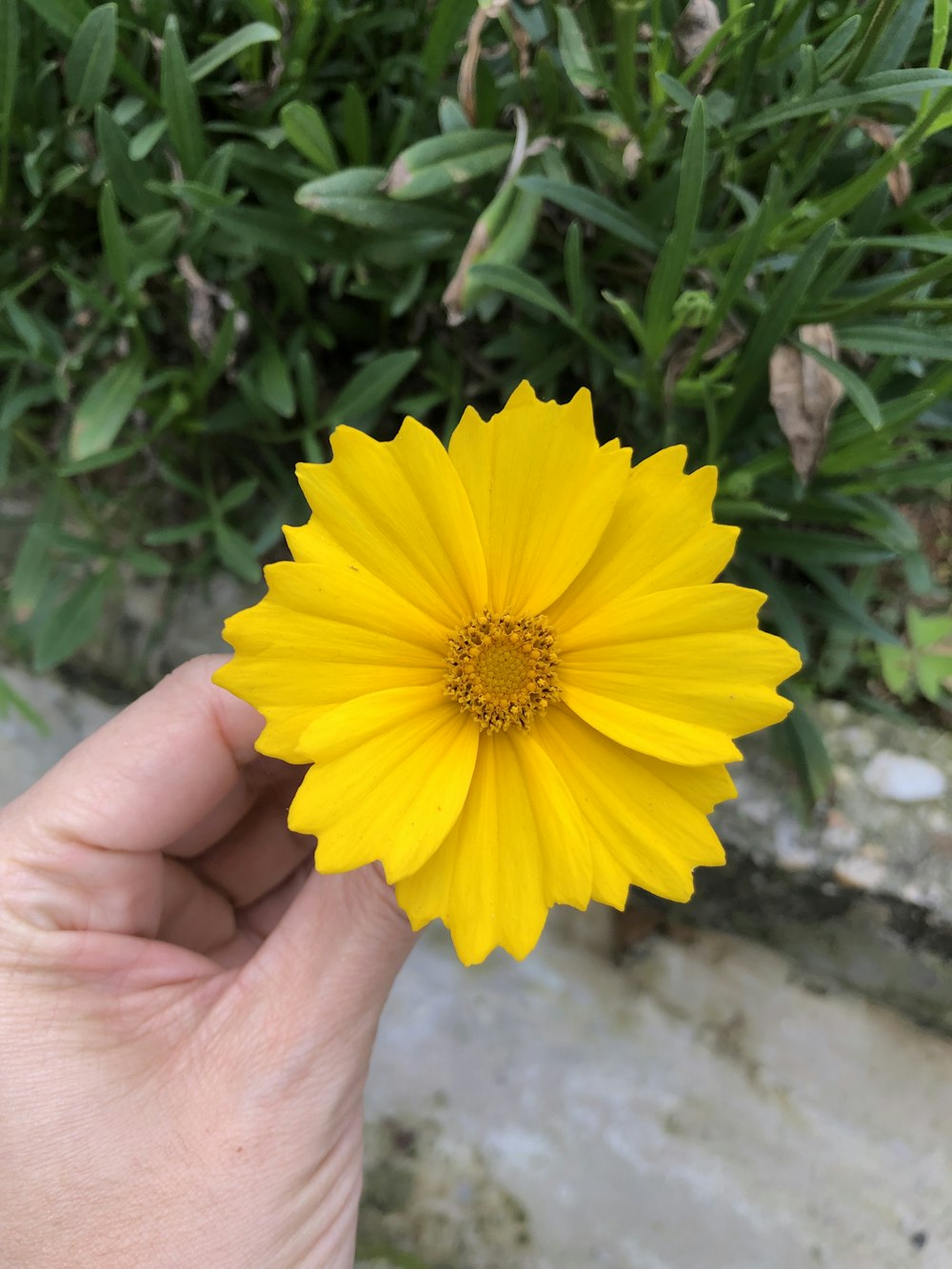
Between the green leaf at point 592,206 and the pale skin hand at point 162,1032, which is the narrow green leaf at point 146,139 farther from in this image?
the pale skin hand at point 162,1032

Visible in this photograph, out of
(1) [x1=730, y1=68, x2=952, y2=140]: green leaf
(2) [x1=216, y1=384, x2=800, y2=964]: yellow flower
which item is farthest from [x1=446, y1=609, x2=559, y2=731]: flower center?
(1) [x1=730, y1=68, x2=952, y2=140]: green leaf

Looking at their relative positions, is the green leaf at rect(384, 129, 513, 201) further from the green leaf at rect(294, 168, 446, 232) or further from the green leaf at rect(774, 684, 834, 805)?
the green leaf at rect(774, 684, 834, 805)

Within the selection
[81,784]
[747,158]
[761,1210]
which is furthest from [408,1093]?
[747,158]

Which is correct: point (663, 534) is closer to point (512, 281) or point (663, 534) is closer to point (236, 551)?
point (512, 281)

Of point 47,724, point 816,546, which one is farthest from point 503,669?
point 47,724

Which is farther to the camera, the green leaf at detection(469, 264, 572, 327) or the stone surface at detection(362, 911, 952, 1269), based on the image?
the stone surface at detection(362, 911, 952, 1269)

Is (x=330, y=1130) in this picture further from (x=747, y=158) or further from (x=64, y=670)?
(x=747, y=158)
